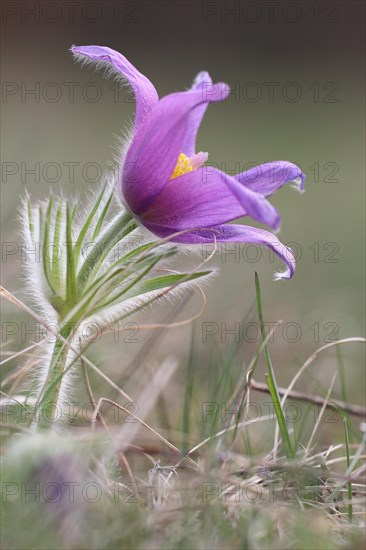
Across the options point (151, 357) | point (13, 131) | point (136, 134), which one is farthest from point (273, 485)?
point (13, 131)

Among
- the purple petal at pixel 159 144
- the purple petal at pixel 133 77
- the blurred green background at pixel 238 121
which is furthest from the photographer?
the blurred green background at pixel 238 121

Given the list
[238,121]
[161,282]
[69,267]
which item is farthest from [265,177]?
[238,121]

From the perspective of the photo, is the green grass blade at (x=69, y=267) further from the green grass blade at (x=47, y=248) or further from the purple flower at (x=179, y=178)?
the purple flower at (x=179, y=178)

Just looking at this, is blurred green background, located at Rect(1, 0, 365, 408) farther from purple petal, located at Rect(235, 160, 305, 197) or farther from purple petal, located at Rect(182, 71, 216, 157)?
purple petal, located at Rect(235, 160, 305, 197)

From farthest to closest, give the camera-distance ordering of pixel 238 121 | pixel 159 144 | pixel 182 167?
1. pixel 238 121
2. pixel 182 167
3. pixel 159 144

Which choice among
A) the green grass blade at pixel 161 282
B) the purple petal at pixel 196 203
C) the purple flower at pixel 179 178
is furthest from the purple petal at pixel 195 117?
the green grass blade at pixel 161 282

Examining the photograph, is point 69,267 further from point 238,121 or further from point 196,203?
point 238,121

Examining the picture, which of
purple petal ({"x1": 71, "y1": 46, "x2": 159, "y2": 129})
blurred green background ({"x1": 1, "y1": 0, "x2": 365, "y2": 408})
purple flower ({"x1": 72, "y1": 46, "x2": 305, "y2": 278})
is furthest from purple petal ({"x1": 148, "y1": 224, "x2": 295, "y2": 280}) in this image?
blurred green background ({"x1": 1, "y1": 0, "x2": 365, "y2": 408})
